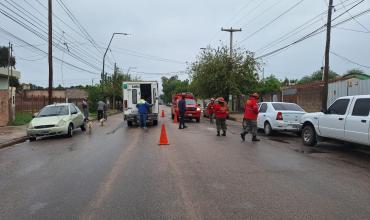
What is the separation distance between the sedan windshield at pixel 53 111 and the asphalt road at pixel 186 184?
20.0ft

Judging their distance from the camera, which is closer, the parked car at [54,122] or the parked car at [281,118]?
the parked car at [54,122]

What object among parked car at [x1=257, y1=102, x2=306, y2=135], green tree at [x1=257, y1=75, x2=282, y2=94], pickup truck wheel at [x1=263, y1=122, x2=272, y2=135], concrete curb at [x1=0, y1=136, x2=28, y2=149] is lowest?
concrete curb at [x1=0, y1=136, x2=28, y2=149]

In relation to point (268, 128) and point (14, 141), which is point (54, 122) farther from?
point (268, 128)

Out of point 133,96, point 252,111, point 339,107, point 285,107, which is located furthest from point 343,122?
point 133,96

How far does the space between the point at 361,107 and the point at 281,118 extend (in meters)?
6.13

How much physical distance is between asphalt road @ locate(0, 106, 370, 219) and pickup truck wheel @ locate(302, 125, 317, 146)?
43.6 inches

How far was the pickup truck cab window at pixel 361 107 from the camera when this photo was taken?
11.4 metres

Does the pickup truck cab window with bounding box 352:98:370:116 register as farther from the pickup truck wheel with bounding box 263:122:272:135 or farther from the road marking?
the pickup truck wheel with bounding box 263:122:272:135

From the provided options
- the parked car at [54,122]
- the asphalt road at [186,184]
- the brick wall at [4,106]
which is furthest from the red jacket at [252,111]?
the brick wall at [4,106]

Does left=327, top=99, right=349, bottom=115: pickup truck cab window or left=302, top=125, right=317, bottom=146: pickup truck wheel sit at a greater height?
left=327, top=99, right=349, bottom=115: pickup truck cab window

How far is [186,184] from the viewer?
7.76 m

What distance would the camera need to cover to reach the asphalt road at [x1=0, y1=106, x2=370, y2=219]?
6031 millimetres

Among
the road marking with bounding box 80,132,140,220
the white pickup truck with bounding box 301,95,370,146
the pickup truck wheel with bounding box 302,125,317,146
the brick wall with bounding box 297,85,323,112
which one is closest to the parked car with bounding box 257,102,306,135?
the pickup truck wheel with bounding box 302,125,317,146

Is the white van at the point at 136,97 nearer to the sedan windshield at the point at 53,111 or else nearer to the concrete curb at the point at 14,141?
the sedan windshield at the point at 53,111
